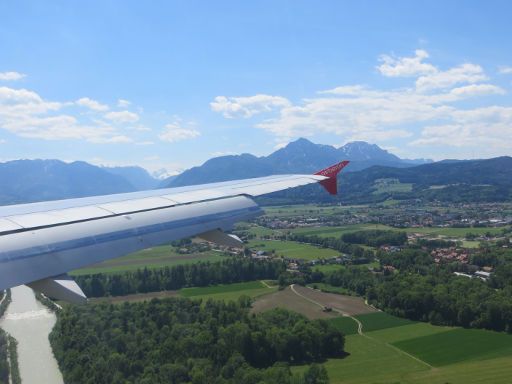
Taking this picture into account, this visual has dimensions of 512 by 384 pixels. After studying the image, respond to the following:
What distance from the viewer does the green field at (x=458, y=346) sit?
35.4 metres

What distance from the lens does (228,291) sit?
56.1 meters

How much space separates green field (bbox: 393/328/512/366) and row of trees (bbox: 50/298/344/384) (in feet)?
19.9

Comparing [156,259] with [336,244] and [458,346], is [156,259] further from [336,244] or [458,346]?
[458,346]

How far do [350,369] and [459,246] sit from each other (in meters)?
58.2

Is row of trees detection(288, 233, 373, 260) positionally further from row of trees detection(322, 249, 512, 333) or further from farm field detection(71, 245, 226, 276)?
farm field detection(71, 245, 226, 276)

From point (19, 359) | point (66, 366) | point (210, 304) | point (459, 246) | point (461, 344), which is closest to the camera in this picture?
point (66, 366)

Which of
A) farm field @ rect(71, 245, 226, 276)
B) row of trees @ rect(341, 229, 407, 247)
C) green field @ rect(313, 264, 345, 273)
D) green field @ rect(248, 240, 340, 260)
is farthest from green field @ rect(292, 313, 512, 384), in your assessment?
row of trees @ rect(341, 229, 407, 247)

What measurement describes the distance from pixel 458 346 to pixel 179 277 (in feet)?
107

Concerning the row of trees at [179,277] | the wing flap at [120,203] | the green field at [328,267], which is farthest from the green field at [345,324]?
the wing flap at [120,203]

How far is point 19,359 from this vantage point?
34.3m

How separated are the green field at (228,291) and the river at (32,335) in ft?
48.7

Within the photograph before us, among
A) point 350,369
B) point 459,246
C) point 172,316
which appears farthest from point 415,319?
point 459,246

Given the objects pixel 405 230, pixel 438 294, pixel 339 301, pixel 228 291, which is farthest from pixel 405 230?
pixel 438 294

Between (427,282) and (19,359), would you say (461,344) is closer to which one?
(427,282)
